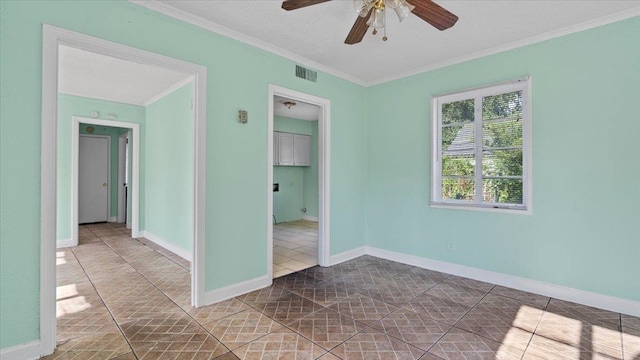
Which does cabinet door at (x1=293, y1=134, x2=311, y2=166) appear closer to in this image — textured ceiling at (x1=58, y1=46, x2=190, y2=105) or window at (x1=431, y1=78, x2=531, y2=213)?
textured ceiling at (x1=58, y1=46, x2=190, y2=105)

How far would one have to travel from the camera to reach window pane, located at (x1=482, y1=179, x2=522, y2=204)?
10.8 feet

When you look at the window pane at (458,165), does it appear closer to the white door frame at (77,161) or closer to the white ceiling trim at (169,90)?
the white ceiling trim at (169,90)

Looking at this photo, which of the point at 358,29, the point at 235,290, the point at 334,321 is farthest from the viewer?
the point at 235,290

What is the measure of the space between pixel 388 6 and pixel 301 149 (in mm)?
5772

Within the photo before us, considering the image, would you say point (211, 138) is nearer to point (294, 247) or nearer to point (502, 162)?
point (294, 247)

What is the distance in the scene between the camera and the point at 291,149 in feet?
24.4

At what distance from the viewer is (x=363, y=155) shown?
183 inches

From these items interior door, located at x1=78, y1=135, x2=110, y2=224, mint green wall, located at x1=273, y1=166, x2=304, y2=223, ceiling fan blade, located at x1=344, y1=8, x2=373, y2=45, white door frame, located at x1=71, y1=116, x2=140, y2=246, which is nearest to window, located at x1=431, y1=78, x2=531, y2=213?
ceiling fan blade, located at x1=344, y1=8, x2=373, y2=45

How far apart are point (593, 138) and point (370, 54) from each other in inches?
94.7

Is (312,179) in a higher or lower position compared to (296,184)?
higher

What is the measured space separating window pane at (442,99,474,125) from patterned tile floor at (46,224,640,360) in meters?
1.96

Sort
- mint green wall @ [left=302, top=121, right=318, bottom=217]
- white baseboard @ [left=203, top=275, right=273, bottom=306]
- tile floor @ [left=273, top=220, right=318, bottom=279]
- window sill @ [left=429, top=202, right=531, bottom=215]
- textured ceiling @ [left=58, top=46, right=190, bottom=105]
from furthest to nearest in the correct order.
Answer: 1. mint green wall @ [left=302, top=121, right=318, bottom=217]
2. tile floor @ [left=273, top=220, right=318, bottom=279]
3. textured ceiling @ [left=58, top=46, right=190, bottom=105]
4. window sill @ [left=429, top=202, right=531, bottom=215]
5. white baseboard @ [left=203, top=275, right=273, bottom=306]

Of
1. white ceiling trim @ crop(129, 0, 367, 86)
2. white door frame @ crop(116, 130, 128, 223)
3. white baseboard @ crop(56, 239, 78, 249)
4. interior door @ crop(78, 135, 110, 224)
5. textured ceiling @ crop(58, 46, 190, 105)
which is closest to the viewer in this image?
white ceiling trim @ crop(129, 0, 367, 86)

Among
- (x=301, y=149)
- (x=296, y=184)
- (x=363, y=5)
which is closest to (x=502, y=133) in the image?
(x=363, y=5)
